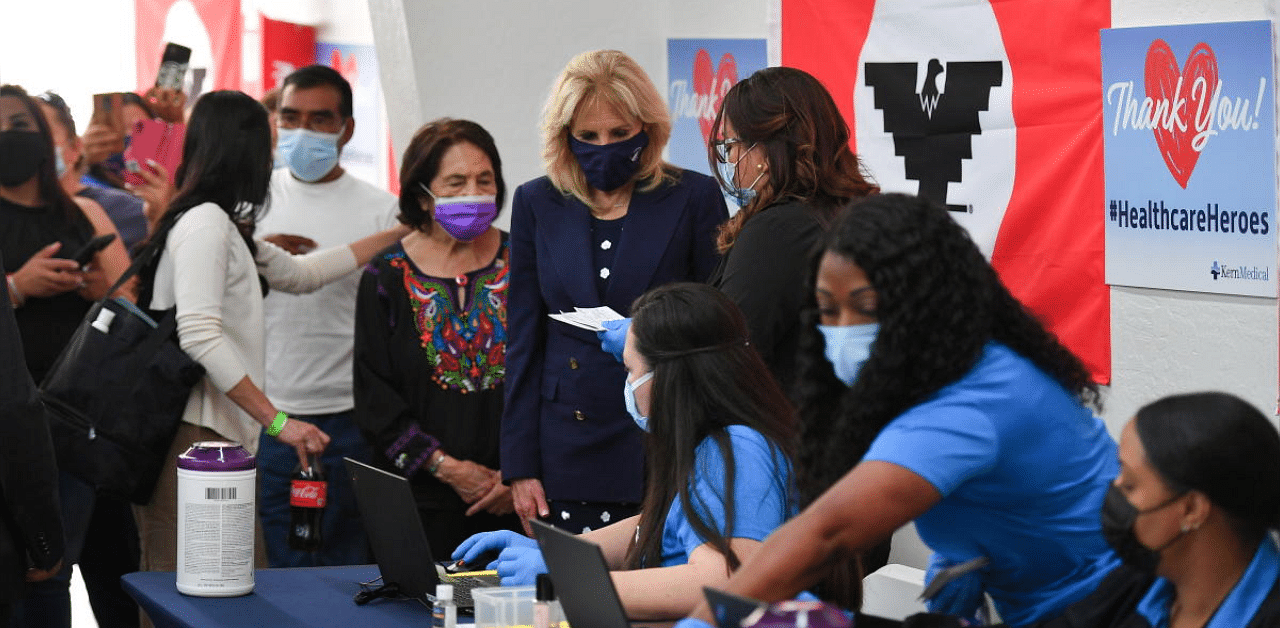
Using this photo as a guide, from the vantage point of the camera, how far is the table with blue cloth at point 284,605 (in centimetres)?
244

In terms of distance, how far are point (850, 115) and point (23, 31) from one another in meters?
7.82

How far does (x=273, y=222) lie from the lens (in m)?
4.42

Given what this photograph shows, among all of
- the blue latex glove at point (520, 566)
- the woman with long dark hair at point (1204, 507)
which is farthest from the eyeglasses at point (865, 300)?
the blue latex glove at point (520, 566)

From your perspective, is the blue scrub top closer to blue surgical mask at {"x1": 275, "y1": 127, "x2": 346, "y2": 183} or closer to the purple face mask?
the purple face mask

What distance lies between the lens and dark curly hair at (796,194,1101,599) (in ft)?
5.92

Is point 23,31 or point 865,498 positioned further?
point 23,31

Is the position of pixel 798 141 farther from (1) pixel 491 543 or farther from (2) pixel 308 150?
(2) pixel 308 150

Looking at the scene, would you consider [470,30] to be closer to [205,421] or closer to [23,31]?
[205,421]

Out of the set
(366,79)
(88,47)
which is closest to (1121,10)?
(366,79)

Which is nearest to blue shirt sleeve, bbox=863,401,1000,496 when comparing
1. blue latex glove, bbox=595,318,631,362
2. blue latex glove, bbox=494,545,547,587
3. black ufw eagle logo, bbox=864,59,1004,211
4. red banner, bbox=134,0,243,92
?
blue latex glove, bbox=494,545,547,587

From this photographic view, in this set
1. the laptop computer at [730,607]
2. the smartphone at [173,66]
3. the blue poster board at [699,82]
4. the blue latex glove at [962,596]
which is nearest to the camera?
the laptop computer at [730,607]

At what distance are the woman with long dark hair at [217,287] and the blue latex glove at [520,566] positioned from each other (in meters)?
1.13

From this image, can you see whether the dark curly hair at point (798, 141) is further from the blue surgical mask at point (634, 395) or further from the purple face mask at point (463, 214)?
the purple face mask at point (463, 214)

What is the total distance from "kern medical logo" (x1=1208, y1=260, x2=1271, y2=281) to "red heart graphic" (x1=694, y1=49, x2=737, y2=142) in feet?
7.38
